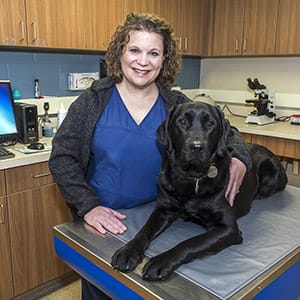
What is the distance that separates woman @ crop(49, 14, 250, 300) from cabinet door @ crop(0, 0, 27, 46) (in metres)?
0.97

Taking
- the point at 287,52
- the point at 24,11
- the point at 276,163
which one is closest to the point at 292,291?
the point at 276,163

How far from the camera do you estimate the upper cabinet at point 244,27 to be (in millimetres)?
2895

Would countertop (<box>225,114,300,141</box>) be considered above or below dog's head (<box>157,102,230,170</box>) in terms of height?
below

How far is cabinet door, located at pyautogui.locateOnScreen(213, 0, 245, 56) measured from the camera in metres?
3.09

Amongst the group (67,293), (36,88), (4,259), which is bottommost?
(67,293)

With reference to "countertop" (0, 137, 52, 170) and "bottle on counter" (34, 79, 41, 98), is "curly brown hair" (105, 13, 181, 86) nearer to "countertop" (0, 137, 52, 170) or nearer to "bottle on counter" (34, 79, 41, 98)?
"countertop" (0, 137, 52, 170)

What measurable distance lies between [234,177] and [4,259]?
140cm

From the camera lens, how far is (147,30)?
126cm

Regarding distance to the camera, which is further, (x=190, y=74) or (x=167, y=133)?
(x=190, y=74)

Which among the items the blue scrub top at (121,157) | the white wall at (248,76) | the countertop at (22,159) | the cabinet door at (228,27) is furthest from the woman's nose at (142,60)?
the white wall at (248,76)

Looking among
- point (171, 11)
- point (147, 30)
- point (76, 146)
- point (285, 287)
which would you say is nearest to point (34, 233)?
point (76, 146)

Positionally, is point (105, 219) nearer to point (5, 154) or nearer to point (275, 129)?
point (5, 154)

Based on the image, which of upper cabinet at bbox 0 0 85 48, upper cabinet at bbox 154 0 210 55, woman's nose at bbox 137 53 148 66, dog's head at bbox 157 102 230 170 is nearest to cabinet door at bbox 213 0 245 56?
upper cabinet at bbox 154 0 210 55

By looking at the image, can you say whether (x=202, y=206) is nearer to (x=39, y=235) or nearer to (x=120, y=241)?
(x=120, y=241)
